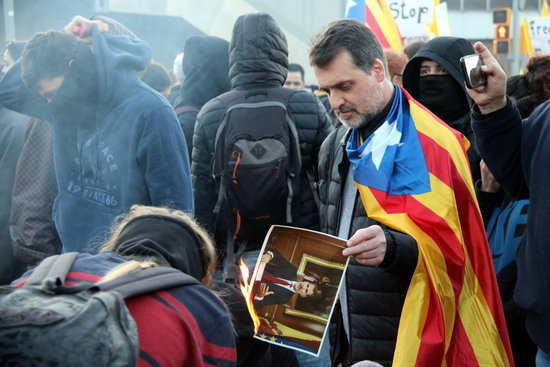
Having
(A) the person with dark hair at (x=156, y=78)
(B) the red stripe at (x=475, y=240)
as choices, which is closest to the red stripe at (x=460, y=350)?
(B) the red stripe at (x=475, y=240)

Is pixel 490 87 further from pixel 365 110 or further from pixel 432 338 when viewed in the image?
pixel 432 338

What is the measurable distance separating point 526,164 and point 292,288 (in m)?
0.92

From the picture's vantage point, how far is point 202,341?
5.61 ft

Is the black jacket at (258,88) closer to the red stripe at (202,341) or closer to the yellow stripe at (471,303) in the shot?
the yellow stripe at (471,303)

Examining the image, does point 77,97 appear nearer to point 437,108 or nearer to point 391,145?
point 391,145

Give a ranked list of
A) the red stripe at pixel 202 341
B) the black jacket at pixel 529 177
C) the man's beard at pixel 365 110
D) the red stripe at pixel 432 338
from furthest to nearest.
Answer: the man's beard at pixel 365 110
the red stripe at pixel 432 338
the black jacket at pixel 529 177
the red stripe at pixel 202 341

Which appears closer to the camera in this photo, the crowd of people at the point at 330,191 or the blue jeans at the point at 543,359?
the crowd of people at the point at 330,191

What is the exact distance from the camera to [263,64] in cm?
391

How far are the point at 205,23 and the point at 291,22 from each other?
444cm

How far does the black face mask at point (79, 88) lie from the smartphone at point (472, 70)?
4.89 feet

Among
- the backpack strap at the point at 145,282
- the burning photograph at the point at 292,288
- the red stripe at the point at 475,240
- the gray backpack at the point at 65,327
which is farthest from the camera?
the red stripe at the point at 475,240

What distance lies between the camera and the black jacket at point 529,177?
7.99 ft

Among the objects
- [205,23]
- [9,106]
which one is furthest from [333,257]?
[205,23]

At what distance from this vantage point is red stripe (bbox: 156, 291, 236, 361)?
163 cm
